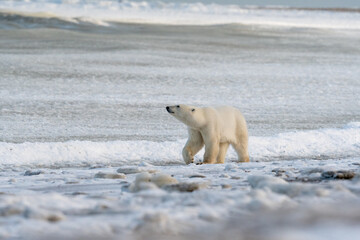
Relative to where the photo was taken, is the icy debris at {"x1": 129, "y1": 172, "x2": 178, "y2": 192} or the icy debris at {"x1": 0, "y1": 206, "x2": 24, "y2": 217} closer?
the icy debris at {"x1": 0, "y1": 206, "x2": 24, "y2": 217}

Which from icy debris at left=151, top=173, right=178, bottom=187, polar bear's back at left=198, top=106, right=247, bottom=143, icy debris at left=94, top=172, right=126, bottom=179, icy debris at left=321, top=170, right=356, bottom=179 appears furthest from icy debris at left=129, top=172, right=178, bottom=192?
polar bear's back at left=198, top=106, right=247, bottom=143

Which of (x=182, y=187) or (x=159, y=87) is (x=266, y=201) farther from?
(x=159, y=87)

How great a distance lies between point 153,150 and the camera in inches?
244

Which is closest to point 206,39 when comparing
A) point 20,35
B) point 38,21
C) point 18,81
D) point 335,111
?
point 20,35

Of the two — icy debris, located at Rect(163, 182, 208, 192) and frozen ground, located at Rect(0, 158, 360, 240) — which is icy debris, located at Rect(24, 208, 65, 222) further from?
icy debris, located at Rect(163, 182, 208, 192)

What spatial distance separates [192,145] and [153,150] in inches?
29.8

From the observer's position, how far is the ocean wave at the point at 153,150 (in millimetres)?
5789

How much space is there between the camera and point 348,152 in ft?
21.1

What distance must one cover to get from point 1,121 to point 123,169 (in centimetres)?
343

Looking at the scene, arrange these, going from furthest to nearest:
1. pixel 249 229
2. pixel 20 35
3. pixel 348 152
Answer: pixel 20 35 < pixel 348 152 < pixel 249 229

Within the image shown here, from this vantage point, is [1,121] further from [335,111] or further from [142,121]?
[335,111]

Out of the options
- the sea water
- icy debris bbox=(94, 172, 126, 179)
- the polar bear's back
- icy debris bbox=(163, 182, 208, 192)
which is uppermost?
icy debris bbox=(163, 182, 208, 192)

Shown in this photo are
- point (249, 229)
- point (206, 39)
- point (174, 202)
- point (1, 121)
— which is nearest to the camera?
point (249, 229)

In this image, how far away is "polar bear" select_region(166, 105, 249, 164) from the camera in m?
5.31
